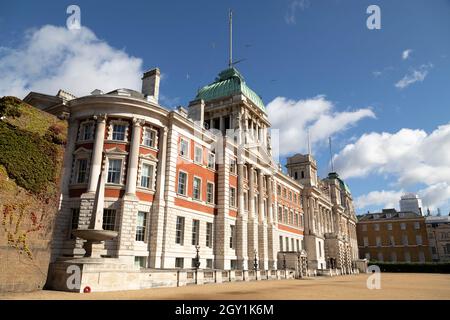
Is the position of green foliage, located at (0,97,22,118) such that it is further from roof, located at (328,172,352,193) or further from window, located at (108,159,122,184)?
roof, located at (328,172,352,193)

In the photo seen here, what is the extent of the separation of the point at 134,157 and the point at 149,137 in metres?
2.95

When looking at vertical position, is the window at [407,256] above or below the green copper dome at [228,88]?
below

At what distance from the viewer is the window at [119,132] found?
28.3 metres

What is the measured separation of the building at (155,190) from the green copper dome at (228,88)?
25.9ft

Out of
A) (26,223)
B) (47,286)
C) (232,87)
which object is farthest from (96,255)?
(232,87)

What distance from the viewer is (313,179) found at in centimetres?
6725

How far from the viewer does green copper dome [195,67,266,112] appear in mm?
53406

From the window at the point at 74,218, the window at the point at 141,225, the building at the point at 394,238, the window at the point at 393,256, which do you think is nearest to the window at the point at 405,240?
the building at the point at 394,238

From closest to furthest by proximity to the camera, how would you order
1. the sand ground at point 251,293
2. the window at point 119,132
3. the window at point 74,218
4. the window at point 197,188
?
the sand ground at point 251,293 → the window at point 74,218 → the window at point 119,132 → the window at point 197,188

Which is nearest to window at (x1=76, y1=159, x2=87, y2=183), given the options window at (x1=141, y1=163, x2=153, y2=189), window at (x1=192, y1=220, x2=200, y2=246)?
window at (x1=141, y1=163, x2=153, y2=189)

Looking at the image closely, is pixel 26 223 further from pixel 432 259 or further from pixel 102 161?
pixel 432 259

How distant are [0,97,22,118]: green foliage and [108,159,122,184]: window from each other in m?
10.1

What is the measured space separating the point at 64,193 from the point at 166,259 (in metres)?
9.99

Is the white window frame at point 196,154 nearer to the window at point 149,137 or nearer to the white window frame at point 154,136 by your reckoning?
the white window frame at point 154,136
